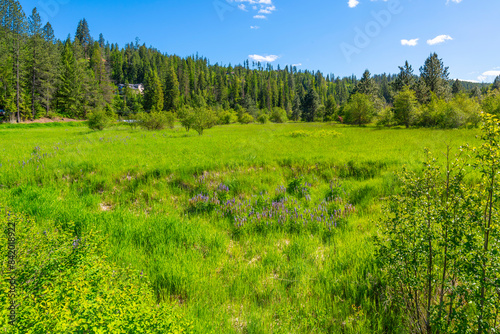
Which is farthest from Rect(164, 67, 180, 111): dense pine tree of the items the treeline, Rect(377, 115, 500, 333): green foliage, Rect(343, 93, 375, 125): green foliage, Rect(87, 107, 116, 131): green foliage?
Rect(377, 115, 500, 333): green foliage

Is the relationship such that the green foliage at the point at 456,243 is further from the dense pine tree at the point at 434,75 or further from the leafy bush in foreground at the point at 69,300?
the dense pine tree at the point at 434,75

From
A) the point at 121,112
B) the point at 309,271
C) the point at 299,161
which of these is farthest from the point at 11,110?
the point at 309,271

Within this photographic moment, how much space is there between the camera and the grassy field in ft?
10.4

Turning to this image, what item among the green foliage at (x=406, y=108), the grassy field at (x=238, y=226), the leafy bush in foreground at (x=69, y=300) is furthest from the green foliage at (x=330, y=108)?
the leafy bush in foreground at (x=69, y=300)

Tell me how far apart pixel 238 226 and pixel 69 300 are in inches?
158

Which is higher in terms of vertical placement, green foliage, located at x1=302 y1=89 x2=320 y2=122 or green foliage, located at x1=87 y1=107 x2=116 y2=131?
green foliage, located at x1=302 y1=89 x2=320 y2=122

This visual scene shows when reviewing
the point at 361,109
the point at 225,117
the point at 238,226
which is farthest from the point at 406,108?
the point at 225,117

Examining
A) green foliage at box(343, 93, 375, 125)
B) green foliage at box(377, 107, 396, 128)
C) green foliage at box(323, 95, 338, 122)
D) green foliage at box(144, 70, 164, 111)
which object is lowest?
green foliage at box(377, 107, 396, 128)

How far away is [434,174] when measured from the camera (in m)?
2.63

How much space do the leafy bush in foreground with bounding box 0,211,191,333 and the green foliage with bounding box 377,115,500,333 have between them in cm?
234

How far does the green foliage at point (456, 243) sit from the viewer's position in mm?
1925

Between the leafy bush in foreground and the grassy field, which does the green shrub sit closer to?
the grassy field

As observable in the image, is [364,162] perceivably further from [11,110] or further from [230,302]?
[11,110]

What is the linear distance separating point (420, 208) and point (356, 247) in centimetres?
213
